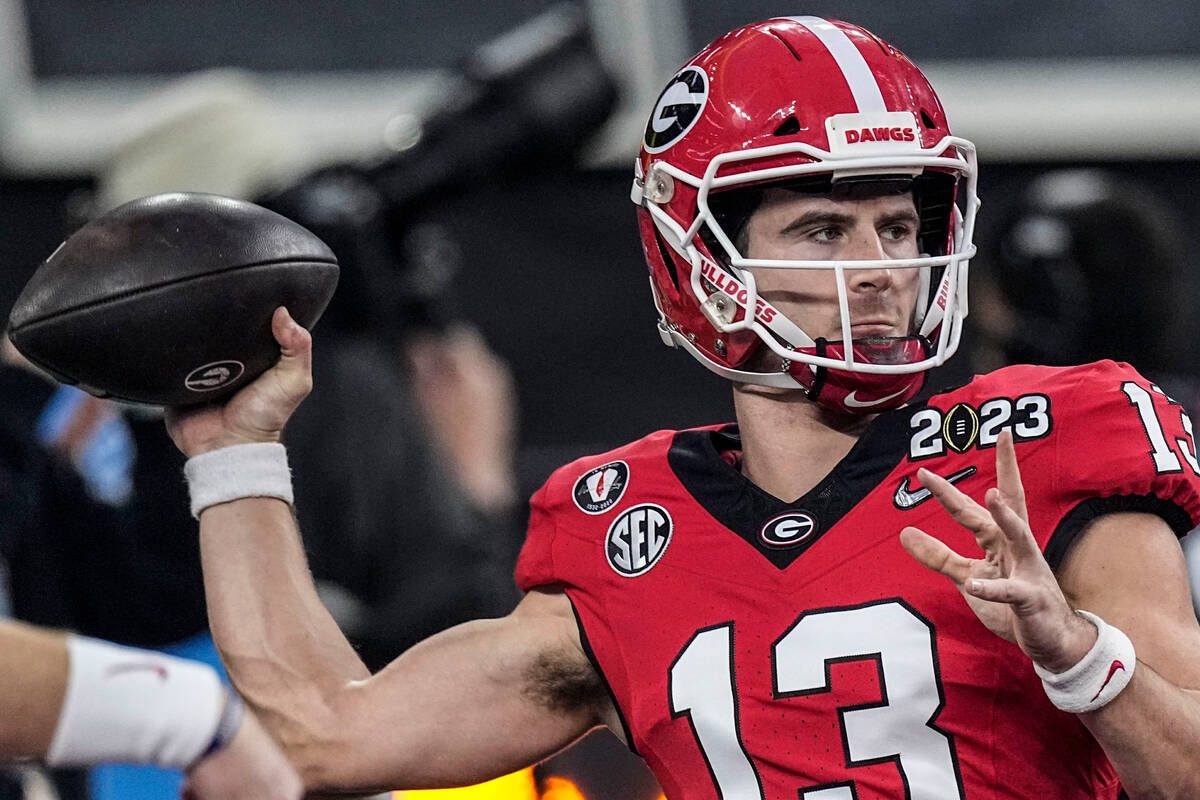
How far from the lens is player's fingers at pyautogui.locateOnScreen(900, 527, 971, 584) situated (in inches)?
60.2

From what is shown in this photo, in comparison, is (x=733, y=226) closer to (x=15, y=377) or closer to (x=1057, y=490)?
(x=1057, y=490)

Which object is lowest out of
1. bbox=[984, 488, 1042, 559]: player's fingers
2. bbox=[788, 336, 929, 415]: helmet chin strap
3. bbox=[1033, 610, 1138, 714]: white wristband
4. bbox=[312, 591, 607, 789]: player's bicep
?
bbox=[312, 591, 607, 789]: player's bicep

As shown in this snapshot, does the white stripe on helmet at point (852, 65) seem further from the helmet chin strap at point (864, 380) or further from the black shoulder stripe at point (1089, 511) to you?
the black shoulder stripe at point (1089, 511)

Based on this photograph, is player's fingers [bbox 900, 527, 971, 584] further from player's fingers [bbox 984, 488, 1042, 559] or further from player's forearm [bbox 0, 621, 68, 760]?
player's forearm [bbox 0, 621, 68, 760]

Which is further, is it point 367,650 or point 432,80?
point 432,80

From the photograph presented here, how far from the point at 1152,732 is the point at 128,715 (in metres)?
0.91

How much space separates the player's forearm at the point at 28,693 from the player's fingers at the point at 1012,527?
83 centimetres

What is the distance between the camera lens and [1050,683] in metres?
1.55

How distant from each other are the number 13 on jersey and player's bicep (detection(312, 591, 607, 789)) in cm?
23

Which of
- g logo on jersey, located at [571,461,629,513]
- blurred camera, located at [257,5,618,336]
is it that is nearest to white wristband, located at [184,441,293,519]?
g logo on jersey, located at [571,461,629,513]

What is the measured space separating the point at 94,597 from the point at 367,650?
0.64 meters

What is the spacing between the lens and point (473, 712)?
2016 millimetres

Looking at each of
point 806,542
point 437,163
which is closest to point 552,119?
point 437,163

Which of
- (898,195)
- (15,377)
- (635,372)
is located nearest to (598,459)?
(898,195)
